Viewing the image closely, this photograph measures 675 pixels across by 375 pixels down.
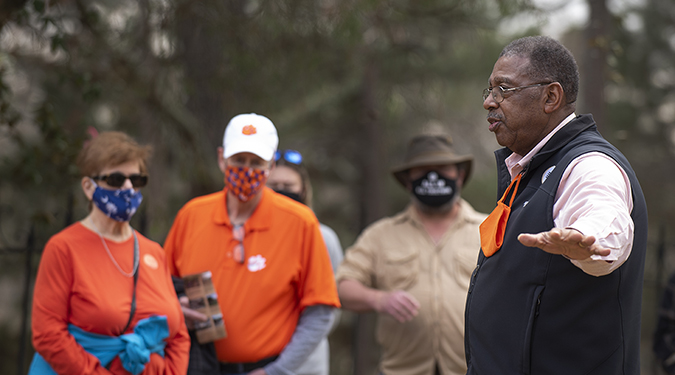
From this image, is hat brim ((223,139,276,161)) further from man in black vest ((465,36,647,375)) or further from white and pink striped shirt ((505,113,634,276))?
white and pink striped shirt ((505,113,634,276))

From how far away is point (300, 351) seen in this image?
3.51 metres

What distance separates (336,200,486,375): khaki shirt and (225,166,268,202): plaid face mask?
1.11 metres

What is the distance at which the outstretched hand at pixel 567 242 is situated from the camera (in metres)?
1.61

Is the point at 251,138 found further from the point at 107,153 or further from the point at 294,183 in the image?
the point at 294,183

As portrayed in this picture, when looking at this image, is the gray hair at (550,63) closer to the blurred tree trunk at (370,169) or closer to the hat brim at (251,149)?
the hat brim at (251,149)

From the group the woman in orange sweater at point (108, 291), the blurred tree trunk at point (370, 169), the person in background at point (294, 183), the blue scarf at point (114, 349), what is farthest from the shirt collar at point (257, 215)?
the blurred tree trunk at point (370, 169)

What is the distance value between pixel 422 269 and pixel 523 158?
2059 mm

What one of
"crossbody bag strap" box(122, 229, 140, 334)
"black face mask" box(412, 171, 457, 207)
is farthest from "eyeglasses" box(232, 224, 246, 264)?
"black face mask" box(412, 171, 457, 207)

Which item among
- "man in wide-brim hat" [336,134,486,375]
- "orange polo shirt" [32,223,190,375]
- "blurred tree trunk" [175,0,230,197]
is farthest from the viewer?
"blurred tree trunk" [175,0,230,197]

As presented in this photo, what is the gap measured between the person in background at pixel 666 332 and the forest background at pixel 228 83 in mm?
1194

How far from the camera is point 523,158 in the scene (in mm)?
2242

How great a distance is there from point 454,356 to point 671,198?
35.3 ft

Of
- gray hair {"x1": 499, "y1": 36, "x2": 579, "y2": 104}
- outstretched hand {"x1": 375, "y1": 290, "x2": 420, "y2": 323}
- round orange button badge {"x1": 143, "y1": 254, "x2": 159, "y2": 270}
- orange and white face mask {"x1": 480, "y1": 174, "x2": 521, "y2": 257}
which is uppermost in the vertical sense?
gray hair {"x1": 499, "y1": 36, "x2": 579, "y2": 104}

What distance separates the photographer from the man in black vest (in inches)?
69.7
